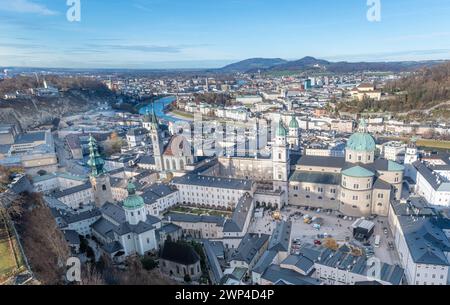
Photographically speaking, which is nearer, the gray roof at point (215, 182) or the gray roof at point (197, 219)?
the gray roof at point (197, 219)

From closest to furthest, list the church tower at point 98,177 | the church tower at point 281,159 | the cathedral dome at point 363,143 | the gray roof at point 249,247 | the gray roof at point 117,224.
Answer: the gray roof at point 249,247
the gray roof at point 117,224
the church tower at point 98,177
the cathedral dome at point 363,143
the church tower at point 281,159

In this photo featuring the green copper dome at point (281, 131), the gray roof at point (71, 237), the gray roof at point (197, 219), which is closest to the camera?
the gray roof at point (71, 237)

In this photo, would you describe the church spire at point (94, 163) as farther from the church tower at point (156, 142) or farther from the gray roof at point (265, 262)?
the gray roof at point (265, 262)

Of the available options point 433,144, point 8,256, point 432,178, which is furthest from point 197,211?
point 433,144

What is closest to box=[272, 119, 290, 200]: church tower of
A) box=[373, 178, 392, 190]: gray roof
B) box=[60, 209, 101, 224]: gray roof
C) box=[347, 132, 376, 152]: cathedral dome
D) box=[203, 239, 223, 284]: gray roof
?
box=[347, 132, 376, 152]: cathedral dome

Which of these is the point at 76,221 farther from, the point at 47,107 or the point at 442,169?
the point at 47,107

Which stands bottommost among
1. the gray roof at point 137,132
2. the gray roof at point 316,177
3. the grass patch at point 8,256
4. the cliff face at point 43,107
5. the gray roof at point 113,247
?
the gray roof at point 113,247

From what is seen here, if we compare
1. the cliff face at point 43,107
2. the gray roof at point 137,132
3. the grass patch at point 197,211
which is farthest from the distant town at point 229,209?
the cliff face at point 43,107
